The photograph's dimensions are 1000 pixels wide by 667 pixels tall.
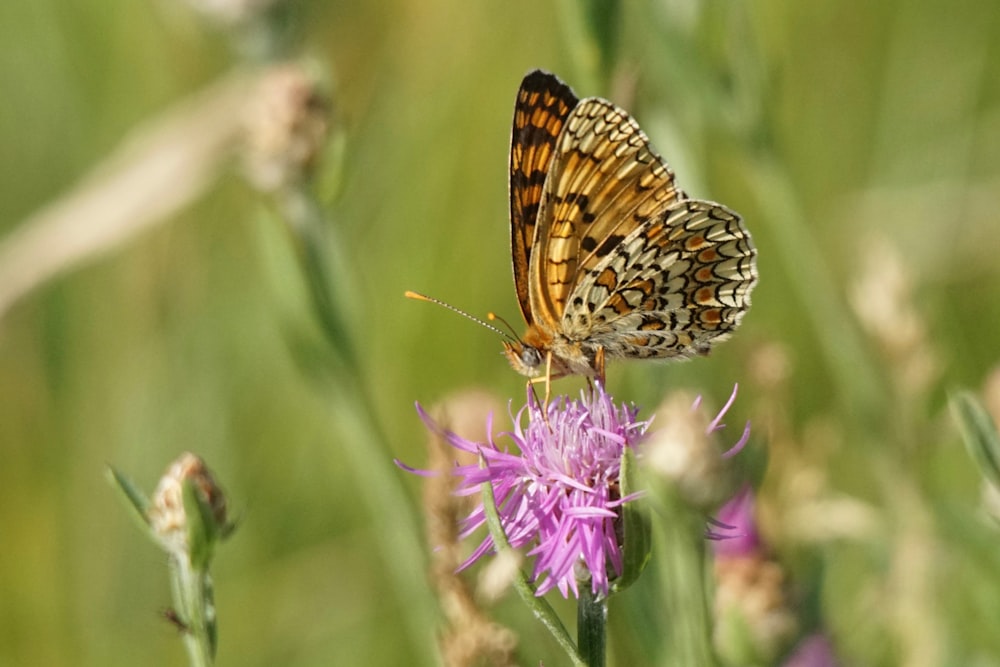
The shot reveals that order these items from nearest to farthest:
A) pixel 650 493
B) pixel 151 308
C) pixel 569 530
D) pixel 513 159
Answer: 1. pixel 650 493
2. pixel 569 530
3. pixel 513 159
4. pixel 151 308

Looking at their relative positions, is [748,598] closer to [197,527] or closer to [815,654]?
[815,654]

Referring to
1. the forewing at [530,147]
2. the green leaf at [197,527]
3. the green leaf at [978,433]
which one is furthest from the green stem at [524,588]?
the forewing at [530,147]

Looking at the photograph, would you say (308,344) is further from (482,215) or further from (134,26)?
(134,26)

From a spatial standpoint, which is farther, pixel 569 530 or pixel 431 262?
pixel 431 262

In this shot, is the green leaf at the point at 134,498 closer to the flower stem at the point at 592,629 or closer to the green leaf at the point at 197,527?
the green leaf at the point at 197,527

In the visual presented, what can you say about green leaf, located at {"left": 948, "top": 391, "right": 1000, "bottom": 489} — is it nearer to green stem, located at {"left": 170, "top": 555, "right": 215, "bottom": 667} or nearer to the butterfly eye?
the butterfly eye

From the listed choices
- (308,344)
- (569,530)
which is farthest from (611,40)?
(569,530)

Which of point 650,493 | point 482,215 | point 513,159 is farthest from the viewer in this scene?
point 482,215

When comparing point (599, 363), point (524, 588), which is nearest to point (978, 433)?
point (524, 588)
